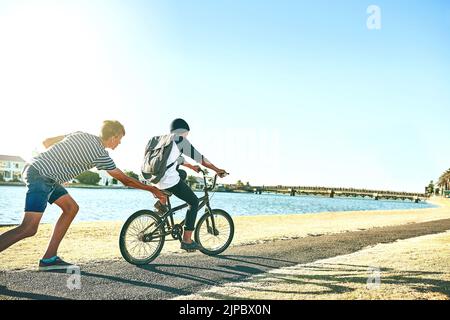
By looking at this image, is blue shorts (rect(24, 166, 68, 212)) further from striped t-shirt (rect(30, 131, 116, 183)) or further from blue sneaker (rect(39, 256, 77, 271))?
blue sneaker (rect(39, 256, 77, 271))

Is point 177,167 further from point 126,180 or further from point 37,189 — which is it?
point 37,189

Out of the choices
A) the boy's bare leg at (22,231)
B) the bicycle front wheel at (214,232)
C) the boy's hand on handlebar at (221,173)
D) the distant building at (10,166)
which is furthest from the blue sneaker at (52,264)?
the distant building at (10,166)

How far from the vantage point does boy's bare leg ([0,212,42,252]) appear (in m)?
4.66

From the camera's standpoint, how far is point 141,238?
610 cm

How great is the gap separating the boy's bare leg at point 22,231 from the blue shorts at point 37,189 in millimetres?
86

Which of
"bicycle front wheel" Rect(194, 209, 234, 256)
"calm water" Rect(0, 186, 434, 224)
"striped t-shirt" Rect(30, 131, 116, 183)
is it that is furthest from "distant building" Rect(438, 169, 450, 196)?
"striped t-shirt" Rect(30, 131, 116, 183)

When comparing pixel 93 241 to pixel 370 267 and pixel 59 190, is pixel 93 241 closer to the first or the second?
pixel 59 190

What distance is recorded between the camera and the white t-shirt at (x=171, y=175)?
20.2 ft

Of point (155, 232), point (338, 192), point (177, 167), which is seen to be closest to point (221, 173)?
point (177, 167)

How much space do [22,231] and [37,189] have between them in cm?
53

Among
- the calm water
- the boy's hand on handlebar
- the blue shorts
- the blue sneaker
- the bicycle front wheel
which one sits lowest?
Answer: the calm water

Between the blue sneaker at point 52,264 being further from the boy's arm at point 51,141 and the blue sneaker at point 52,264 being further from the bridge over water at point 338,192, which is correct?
the bridge over water at point 338,192
